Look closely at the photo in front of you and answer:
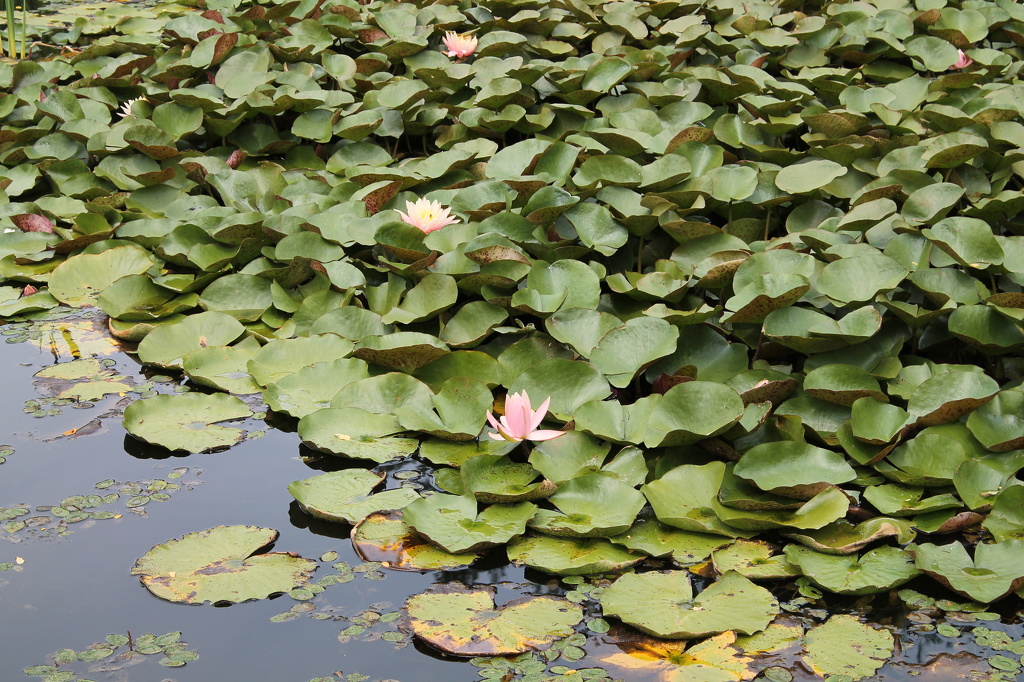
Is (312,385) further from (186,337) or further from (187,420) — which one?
(186,337)

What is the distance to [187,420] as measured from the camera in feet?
8.39

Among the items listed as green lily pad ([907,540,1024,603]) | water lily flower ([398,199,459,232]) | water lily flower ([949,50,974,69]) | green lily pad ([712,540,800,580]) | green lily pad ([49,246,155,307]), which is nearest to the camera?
green lily pad ([907,540,1024,603])

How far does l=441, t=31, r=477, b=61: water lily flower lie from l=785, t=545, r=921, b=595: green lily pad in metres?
3.05

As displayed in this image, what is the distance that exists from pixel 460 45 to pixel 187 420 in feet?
8.18

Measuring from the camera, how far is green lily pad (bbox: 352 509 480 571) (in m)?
2.05

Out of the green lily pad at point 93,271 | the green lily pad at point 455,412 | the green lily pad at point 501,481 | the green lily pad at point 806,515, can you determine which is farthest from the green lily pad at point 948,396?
the green lily pad at point 93,271

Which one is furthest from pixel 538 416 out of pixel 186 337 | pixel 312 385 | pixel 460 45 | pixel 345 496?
pixel 460 45

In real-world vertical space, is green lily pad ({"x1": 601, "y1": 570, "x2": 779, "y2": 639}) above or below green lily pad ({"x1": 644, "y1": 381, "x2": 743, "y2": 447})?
below

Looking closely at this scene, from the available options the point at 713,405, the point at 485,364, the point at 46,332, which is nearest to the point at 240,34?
the point at 46,332

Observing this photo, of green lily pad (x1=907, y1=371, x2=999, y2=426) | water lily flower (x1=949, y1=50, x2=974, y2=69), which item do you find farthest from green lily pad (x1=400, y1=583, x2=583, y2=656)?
water lily flower (x1=949, y1=50, x2=974, y2=69)

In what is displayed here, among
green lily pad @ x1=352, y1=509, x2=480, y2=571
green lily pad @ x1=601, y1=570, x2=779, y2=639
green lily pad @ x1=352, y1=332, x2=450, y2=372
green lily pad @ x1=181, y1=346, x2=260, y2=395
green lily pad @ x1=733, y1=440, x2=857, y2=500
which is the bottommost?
green lily pad @ x1=352, y1=509, x2=480, y2=571

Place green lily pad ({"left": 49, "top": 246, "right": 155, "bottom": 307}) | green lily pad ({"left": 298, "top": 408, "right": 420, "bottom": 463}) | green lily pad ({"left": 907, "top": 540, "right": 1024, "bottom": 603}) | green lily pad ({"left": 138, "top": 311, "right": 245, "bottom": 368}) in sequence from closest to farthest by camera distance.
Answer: green lily pad ({"left": 907, "top": 540, "right": 1024, "bottom": 603}), green lily pad ({"left": 298, "top": 408, "right": 420, "bottom": 463}), green lily pad ({"left": 138, "top": 311, "right": 245, "bottom": 368}), green lily pad ({"left": 49, "top": 246, "right": 155, "bottom": 307})

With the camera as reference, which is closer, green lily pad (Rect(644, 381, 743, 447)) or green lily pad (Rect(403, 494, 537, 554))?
green lily pad (Rect(403, 494, 537, 554))

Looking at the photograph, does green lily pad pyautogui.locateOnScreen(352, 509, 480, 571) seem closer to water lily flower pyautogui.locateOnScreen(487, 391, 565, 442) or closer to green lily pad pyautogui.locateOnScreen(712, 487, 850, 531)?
water lily flower pyautogui.locateOnScreen(487, 391, 565, 442)
